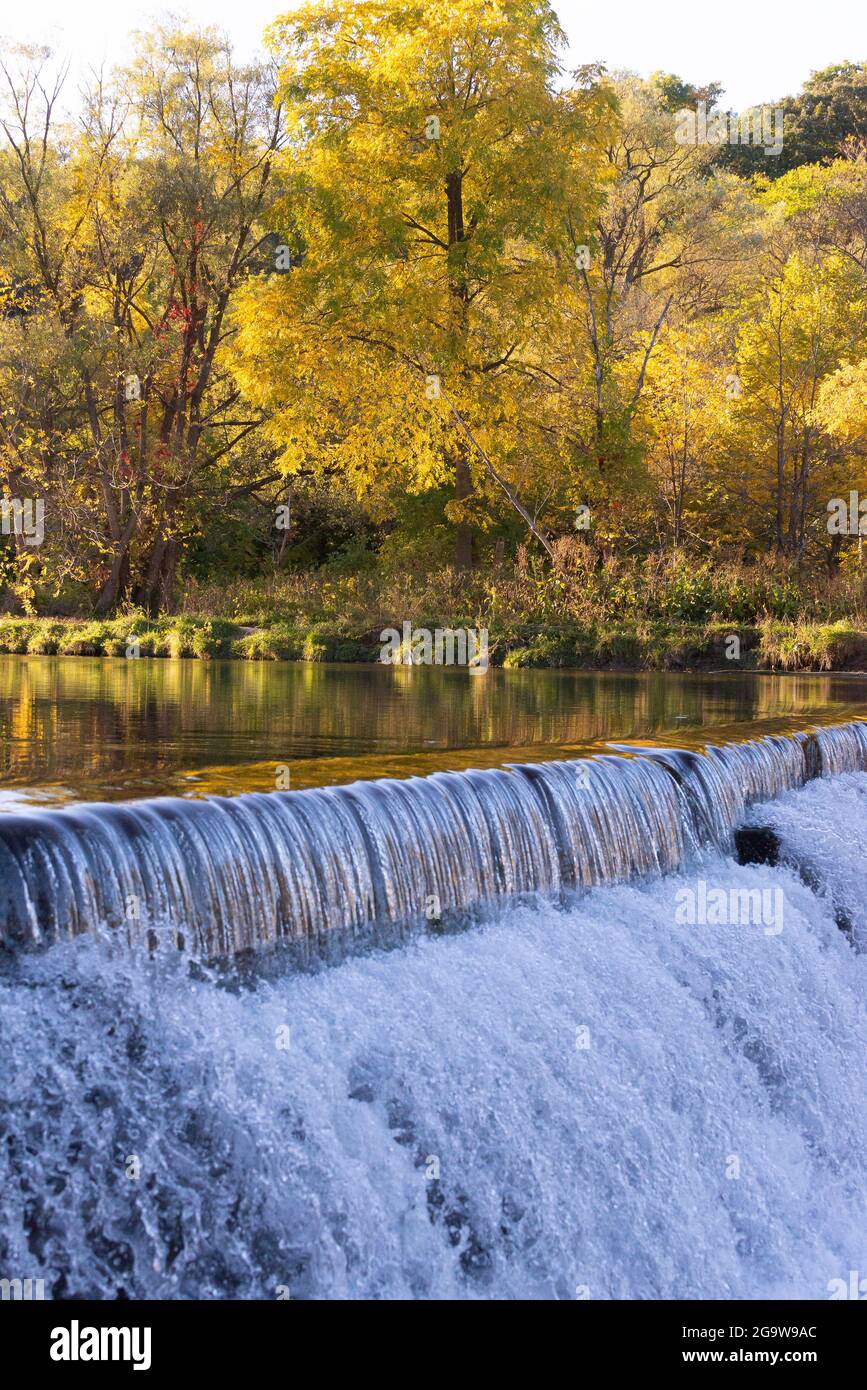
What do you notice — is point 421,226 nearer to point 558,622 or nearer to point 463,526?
point 463,526

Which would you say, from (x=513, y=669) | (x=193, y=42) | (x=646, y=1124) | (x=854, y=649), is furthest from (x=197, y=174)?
(x=646, y=1124)

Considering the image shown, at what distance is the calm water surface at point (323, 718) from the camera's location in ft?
26.0

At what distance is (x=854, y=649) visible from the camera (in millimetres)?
19594

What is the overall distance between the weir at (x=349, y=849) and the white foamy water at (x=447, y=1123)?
8.2 inches

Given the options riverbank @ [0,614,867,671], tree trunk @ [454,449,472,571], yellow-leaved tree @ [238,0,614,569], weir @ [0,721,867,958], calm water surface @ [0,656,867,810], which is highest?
yellow-leaved tree @ [238,0,614,569]

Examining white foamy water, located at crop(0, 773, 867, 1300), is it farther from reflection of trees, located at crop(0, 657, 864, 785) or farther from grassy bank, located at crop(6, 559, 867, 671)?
grassy bank, located at crop(6, 559, 867, 671)

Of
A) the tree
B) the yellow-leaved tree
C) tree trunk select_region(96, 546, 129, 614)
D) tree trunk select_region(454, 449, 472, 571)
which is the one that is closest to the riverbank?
the yellow-leaved tree

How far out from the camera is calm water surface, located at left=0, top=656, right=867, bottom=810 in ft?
26.0

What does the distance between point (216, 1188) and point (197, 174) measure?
2437 cm

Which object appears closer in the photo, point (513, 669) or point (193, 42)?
point (513, 669)

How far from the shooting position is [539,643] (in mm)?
20500

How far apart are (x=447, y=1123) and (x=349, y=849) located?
5.03 feet

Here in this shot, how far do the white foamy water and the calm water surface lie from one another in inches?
56.7
